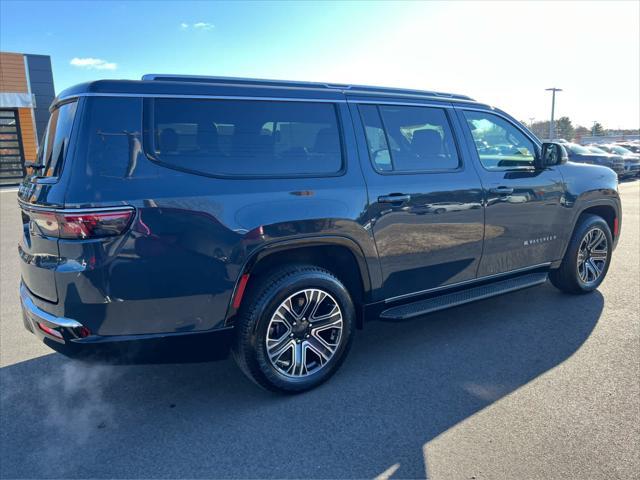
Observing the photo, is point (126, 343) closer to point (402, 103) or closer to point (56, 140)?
point (56, 140)

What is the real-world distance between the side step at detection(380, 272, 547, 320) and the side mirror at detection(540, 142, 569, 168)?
104 centimetres

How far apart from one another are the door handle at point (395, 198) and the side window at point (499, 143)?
1.01 m

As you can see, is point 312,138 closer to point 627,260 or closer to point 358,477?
point 358,477

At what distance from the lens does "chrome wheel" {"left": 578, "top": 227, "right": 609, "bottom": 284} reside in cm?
490

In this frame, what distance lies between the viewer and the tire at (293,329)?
2.93 metres

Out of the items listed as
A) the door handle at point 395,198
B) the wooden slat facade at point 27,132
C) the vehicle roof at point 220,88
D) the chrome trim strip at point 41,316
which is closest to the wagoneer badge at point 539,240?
the door handle at point 395,198

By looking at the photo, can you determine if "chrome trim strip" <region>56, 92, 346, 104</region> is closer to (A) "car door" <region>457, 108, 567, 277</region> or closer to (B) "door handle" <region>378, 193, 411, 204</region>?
(B) "door handle" <region>378, 193, 411, 204</region>

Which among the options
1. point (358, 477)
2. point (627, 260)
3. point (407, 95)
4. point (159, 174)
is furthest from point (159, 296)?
point (627, 260)

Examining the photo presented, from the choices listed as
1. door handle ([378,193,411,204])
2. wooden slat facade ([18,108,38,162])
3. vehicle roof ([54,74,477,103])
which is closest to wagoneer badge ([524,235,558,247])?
door handle ([378,193,411,204])

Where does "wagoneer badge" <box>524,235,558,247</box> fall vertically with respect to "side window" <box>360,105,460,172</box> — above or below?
below

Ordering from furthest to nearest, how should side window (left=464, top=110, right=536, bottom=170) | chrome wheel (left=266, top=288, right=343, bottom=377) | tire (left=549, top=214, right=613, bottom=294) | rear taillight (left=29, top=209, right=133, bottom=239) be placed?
tire (left=549, top=214, right=613, bottom=294) → side window (left=464, top=110, right=536, bottom=170) → chrome wheel (left=266, top=288, right=343, bottom=377) → rear taillight (left=29, top=209, right=133, bottom=239)

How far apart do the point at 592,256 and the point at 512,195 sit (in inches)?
62.4

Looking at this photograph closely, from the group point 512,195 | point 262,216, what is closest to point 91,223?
point 262,216

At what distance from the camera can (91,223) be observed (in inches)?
96.8
